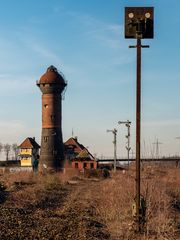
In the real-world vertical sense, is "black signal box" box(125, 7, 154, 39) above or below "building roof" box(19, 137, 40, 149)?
above

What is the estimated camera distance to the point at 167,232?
10.7m

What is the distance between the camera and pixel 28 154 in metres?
71.2

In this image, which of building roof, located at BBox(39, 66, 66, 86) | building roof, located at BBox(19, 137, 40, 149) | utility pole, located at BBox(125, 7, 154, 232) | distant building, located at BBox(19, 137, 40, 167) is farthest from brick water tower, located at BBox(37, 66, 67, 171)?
utility pole, located at BBox(125, 7, 154, 232)

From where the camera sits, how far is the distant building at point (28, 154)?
233ft

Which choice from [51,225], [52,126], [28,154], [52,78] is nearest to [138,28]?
[51,225]

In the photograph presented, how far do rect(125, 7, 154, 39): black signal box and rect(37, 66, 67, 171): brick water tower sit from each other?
1753 inches

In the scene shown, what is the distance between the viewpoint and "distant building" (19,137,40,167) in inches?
2798

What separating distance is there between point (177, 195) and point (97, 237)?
45.3 feet

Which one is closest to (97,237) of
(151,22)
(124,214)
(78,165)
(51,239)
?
(51,239)

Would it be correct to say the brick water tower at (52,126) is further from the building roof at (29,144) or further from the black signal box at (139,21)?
the black signal box at (139,21)

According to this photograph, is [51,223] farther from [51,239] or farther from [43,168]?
[43,168]

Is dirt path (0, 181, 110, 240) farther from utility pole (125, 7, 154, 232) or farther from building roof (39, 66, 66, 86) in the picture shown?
building roof (39, 66, 66, 86)

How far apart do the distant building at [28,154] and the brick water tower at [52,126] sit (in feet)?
47.4

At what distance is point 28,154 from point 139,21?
61555mm
